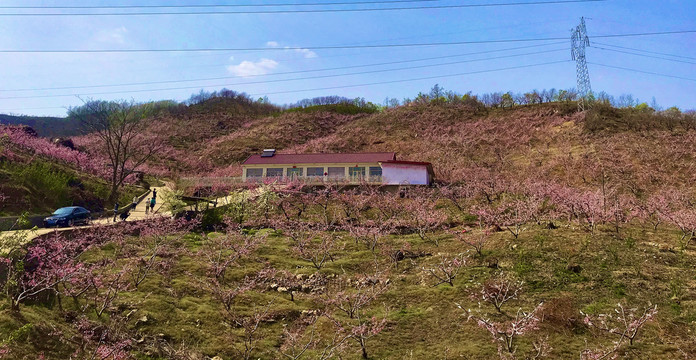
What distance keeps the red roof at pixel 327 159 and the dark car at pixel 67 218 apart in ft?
83.1

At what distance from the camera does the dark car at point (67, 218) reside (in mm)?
24828

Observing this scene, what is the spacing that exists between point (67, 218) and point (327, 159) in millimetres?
28822

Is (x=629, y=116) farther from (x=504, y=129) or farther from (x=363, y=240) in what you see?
(x=363, y=240)

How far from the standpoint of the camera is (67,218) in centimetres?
2542

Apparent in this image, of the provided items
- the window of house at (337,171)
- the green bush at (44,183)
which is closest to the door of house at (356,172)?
the window of house at (337,171)

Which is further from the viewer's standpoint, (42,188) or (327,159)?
(327,159)

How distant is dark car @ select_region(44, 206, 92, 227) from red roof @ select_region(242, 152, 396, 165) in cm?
2533

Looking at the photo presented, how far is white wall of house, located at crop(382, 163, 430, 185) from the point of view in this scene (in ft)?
144

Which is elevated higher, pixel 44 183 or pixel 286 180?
pixel 286 180

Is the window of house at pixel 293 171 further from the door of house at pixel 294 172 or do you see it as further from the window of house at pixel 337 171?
the window of house at pixel 337 171

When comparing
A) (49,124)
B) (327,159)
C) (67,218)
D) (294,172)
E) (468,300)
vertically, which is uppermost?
(49,124)

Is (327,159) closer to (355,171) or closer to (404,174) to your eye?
(355,171)

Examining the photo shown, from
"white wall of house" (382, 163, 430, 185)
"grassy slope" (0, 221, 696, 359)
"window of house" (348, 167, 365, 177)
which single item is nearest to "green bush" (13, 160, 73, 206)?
"grassy slope" (0, 221, 696, 359)

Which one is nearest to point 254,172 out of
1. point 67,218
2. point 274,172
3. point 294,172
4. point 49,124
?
point 274,172
